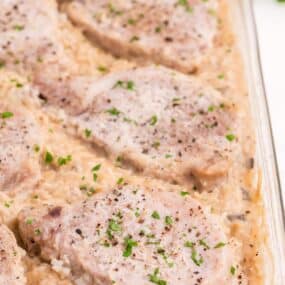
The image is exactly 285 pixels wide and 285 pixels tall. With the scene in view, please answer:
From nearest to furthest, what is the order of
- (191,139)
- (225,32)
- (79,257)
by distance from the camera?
(79,257) → (191,139) → (225,32)

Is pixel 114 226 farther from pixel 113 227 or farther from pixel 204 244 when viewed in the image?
pixel 204 244

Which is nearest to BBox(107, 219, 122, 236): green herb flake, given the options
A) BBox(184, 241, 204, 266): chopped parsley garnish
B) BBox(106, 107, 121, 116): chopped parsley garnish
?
BBox(184, 241, 204, 266): chopped parsley garnish

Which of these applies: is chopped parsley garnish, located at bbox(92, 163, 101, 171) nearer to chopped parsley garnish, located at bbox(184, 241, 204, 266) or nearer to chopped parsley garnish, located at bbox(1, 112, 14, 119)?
chopped parsley garnish, located at bbox(1, 112, 14, 119)

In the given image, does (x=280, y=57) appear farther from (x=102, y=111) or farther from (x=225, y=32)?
(x=102, y=111)

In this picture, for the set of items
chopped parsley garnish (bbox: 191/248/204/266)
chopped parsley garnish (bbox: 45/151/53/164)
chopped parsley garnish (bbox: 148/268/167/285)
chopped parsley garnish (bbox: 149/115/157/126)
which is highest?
chopped parsley garnish (bbox: 149/115/157/126)

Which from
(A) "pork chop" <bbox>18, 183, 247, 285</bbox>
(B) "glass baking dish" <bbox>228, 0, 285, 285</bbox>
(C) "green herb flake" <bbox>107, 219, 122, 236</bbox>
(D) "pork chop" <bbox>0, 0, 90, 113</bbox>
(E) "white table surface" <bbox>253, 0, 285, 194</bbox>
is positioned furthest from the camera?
(E) "white table surface" <bbox>253, 0, 285, 194</bbox>

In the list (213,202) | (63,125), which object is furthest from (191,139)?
(63,125)

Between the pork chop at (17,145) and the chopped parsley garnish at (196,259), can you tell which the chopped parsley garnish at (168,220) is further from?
the pork chop at (17,145)
